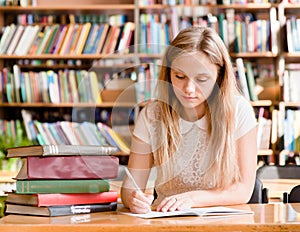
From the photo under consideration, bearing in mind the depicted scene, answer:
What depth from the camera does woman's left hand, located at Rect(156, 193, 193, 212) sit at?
5.71 ft

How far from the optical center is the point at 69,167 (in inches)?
66.9

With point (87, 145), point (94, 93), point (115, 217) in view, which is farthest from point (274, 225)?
point (94, 93)

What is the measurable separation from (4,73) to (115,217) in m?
3.72

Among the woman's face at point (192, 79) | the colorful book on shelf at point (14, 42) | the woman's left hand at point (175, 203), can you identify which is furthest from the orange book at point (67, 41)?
the woman's left hand at point (175, 203)

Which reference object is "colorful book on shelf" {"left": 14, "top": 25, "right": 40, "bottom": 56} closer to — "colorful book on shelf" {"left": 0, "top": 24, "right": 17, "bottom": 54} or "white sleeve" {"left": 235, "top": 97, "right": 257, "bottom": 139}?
"colorful book on shelf" {"left": 0, "top": 24, "right": 17, "bottom": 54}

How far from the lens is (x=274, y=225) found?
151cm

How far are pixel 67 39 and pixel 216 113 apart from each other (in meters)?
3.27

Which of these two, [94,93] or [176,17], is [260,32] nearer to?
[176,17]

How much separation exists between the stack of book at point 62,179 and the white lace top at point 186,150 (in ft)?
0.94

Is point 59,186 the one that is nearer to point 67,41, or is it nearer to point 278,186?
point 278,186

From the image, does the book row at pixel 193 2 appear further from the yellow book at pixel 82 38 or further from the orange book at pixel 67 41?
the orange book at pixel 67 41

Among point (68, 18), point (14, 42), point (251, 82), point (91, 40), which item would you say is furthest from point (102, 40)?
point (251, 82)

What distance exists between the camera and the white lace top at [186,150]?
203cm

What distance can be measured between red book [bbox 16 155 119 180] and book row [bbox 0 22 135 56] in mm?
3438
